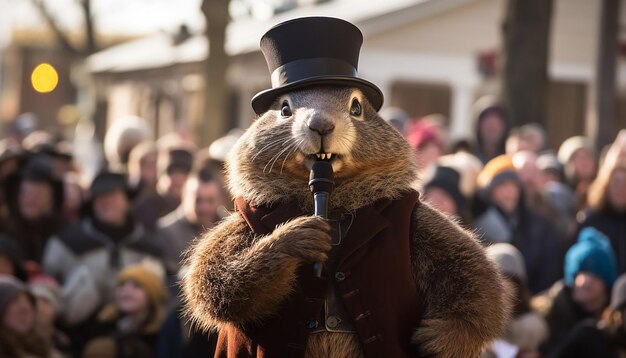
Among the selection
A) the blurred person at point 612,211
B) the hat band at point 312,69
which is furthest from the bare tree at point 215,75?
the hat band at point 312,69

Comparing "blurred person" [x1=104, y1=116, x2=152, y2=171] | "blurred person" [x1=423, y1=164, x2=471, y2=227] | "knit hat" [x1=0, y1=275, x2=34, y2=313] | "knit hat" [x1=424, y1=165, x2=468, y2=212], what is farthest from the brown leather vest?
"blurred person" [x1=104, y1=116, x2=152, y2=171]

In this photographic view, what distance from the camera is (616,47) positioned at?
14672 millimetres

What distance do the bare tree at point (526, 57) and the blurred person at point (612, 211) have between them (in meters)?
5.56

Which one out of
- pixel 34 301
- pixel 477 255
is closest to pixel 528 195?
pixel 34 301

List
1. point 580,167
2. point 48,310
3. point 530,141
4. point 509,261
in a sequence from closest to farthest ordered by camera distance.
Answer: point 509,261 → point 48,310 → point 580,167 → point 530,141

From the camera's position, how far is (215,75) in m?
17.8

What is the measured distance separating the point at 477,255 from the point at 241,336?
33.8 inches

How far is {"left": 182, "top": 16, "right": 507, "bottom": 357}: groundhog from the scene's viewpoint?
4.06m

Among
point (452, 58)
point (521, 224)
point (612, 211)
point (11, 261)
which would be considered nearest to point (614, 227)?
point (612, 211)

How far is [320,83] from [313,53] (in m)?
0.13

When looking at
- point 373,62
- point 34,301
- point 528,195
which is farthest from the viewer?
point 373,62

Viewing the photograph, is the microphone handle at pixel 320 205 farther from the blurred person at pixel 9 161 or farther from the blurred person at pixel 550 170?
the blurred person at pixel 550 170

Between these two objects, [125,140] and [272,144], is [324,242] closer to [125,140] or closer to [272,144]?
[272,144]

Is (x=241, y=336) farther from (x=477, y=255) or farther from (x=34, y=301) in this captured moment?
(x=34, y=301)
